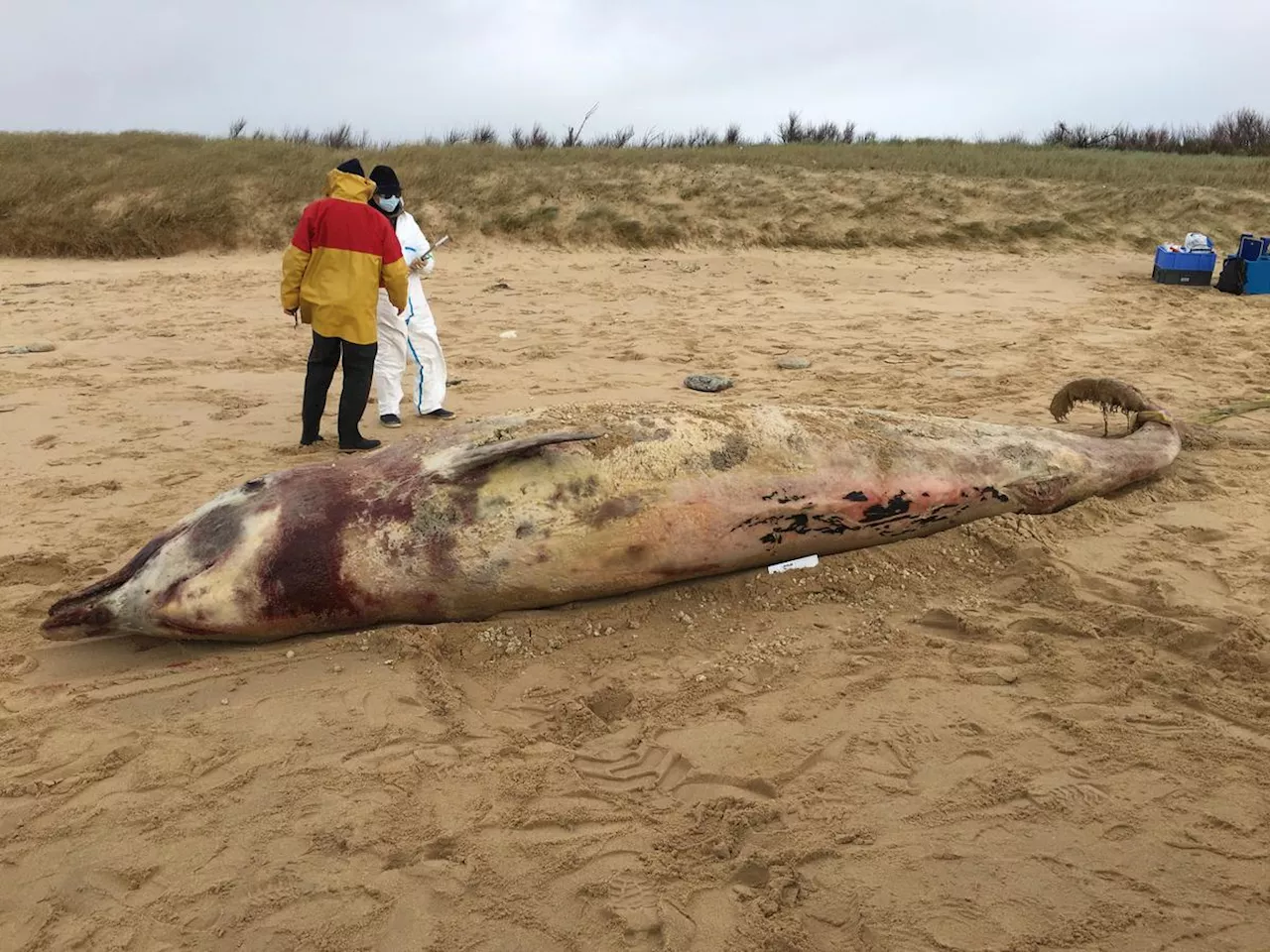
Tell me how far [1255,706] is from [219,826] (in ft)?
10.6

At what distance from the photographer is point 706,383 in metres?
7.16

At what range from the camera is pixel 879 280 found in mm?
12375

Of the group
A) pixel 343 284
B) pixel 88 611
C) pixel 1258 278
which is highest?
pixel 1258 278

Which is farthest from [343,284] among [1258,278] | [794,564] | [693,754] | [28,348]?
[1258,278]

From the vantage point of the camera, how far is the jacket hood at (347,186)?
5.65 m

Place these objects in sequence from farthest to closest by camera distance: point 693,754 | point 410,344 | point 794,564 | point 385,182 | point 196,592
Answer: point 410,344 → point 385,182 → point 794,564 → point 196,592 → point 693,754

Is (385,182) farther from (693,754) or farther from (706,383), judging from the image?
(693,754)

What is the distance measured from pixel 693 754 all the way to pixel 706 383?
4.58m

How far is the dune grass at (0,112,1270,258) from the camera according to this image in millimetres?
14922

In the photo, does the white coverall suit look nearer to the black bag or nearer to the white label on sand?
the white label on sand

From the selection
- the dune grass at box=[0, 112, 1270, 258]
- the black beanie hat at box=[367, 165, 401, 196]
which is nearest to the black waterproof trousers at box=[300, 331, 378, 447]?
the black beanie hat at box=[367, 165, 401, 196]

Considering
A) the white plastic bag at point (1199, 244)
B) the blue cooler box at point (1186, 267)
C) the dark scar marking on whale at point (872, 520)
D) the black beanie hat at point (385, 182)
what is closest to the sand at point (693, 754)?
the dark scar marking on whale at point (872, 520)

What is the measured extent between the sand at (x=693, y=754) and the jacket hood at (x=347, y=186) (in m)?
1.78

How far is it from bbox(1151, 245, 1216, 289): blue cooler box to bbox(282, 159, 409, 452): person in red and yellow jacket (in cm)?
1029
